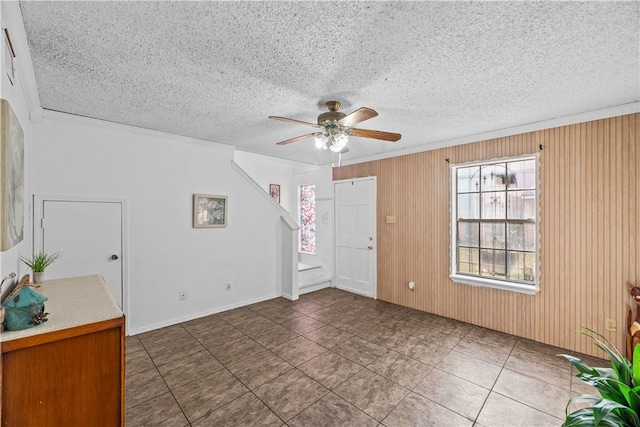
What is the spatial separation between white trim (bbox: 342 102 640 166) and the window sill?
185 centimetres

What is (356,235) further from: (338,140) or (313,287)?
(338,140)

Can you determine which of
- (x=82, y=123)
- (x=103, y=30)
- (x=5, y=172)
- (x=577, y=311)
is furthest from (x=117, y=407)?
(x=577, y=311)

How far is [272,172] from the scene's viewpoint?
6047 mm

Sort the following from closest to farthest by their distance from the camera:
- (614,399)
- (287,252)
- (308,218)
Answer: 1. (614,399)
2. (287,252)
3. (308,218)

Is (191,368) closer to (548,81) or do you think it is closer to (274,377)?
(274,377)

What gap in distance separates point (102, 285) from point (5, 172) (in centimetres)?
106

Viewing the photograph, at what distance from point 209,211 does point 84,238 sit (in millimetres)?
1435

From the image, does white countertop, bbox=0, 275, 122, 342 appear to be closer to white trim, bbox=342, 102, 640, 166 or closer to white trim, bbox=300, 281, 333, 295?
white trim, bbox=300, 281, 333, 295

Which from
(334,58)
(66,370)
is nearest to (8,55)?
(66,370)

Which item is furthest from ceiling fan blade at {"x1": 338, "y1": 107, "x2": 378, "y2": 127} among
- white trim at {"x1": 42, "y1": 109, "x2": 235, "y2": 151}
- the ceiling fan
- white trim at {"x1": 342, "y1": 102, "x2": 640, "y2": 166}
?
white trim at {"x1": 42, "y1": 109, "x2": 235, "y2": 151}

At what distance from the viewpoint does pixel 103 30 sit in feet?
5.28

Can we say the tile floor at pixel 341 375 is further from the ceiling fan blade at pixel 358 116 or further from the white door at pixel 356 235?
the ceiling fan blade at pixel 358 116

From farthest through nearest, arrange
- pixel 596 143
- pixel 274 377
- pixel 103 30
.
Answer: pixel 596 143, pixel 274 377, pixel 103 30

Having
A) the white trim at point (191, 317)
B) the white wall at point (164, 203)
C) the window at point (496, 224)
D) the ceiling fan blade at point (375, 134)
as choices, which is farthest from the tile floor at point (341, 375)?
the ceiling fan blade at point (375, 134)
